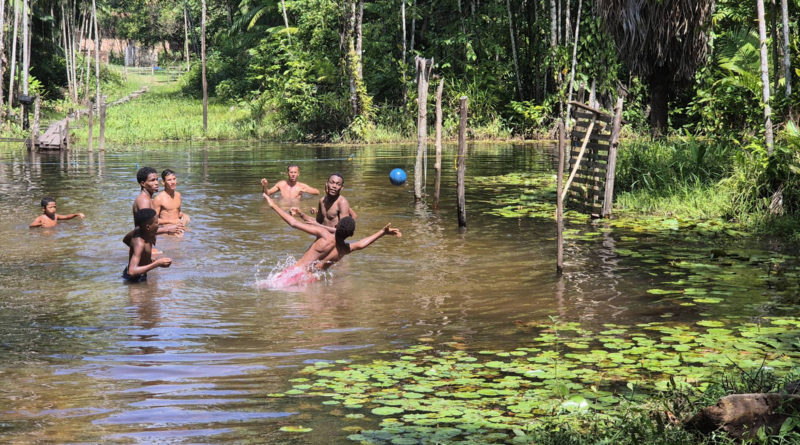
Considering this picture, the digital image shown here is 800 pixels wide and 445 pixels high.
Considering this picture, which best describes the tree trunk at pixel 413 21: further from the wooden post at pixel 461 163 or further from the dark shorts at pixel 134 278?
the dark shorts at pixel 134 278

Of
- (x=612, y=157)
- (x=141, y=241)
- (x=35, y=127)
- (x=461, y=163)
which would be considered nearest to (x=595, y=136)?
(x=612, y=157)

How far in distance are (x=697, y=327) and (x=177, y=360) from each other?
486 cm

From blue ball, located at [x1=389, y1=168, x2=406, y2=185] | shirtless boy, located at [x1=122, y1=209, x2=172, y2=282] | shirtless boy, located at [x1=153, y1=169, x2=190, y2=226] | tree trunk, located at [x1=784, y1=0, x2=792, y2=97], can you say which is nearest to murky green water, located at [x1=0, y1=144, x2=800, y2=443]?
shirtless boy, located at [x1=122, y1=209, x2=172, y2=282]

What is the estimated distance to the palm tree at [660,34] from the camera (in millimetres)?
20078

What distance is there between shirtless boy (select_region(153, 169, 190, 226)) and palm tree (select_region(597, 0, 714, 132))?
39.6 ft

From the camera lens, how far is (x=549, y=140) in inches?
1355

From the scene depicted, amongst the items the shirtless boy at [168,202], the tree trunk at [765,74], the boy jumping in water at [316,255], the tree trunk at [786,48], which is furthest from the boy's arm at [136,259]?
the tree trunk at [786,48]

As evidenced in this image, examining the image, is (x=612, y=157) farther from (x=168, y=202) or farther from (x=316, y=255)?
(x=168, y=202)

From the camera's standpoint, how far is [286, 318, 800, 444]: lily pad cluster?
552 centimetres

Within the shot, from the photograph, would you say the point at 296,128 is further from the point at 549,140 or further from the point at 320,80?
the point at 549,140

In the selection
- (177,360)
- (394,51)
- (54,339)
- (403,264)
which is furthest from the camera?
(394,51)

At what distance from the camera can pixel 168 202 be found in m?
13.8

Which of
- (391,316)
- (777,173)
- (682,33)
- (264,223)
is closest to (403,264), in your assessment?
(391,316)

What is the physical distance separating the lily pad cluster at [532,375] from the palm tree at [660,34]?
13.4 m
